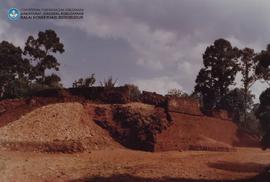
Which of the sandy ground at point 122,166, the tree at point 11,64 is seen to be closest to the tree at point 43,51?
the tree at point 11,64

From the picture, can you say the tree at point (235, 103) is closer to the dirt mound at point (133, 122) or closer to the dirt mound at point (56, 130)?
the dirt mound at point (133, 122)

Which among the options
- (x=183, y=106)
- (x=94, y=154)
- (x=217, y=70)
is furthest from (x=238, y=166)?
(x=217, y=70)

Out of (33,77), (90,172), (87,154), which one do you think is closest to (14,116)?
(87,154)

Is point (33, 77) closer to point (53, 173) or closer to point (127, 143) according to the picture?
point (127, 143)

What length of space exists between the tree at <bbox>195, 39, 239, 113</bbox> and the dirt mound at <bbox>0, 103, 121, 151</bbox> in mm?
18993

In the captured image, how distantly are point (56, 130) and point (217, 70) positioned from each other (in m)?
22.4

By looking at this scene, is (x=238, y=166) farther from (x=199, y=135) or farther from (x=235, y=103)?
(x=235, y=103)

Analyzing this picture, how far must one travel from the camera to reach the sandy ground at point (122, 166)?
15.5 m

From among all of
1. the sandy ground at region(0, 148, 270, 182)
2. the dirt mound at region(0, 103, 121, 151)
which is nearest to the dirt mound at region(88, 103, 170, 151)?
the dirt mound at region(0, 103, 121, 151)

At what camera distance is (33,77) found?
136 ft

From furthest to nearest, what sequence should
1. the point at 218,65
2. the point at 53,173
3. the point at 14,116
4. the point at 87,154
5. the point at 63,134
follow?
the point at 218,65 → the point at 14,116 → the point at 63,134 → the point at 87,154 → the point at 53,173

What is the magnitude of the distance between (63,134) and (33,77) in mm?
21279

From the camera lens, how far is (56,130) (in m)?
21.8

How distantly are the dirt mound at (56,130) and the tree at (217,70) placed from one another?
62.3 feet
